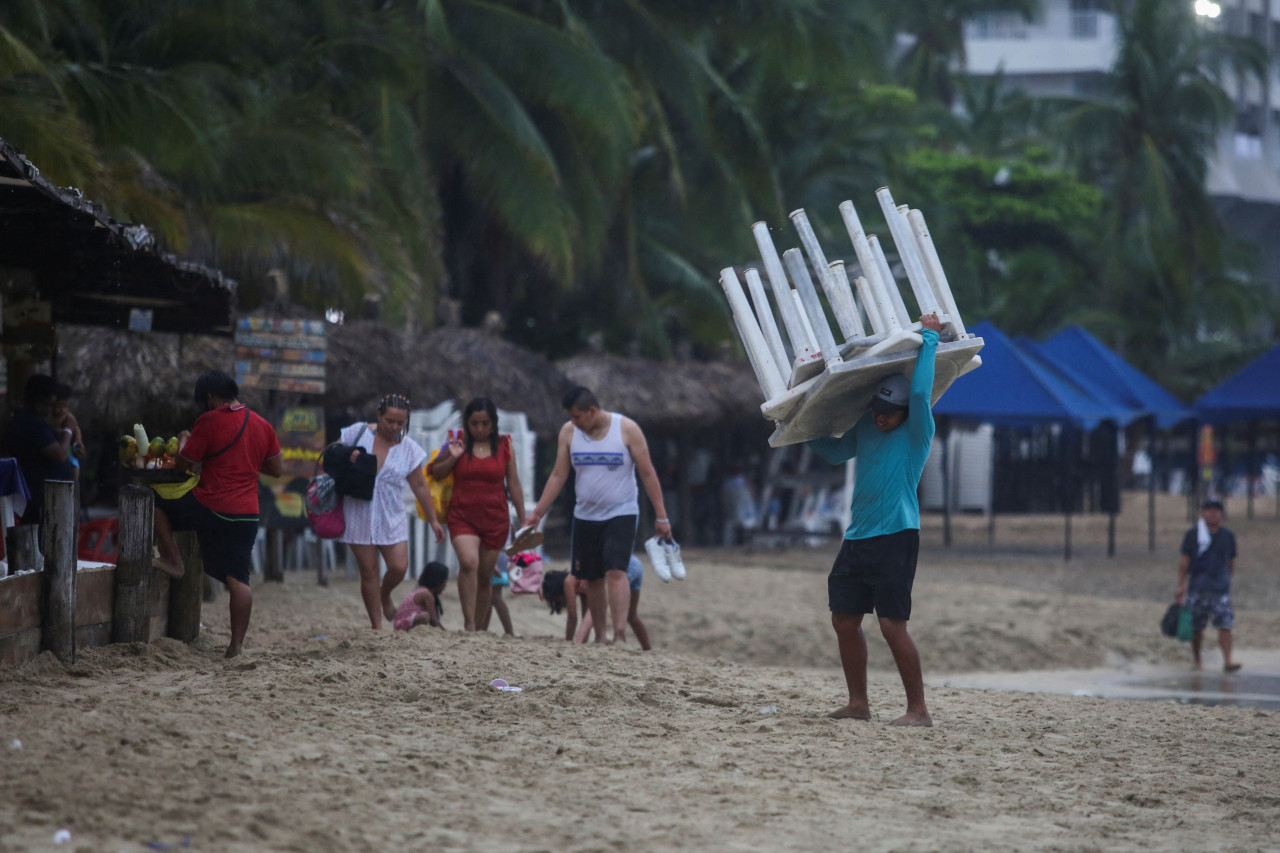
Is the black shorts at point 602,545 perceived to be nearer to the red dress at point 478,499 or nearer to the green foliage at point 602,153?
the red dress at point 478,499

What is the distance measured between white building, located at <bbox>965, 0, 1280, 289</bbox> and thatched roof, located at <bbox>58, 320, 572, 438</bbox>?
45.3 m

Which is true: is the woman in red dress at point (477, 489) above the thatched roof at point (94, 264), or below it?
below

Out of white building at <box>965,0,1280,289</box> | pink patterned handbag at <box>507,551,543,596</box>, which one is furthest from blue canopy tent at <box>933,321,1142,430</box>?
white building at <box>965,0,1280,289</box>

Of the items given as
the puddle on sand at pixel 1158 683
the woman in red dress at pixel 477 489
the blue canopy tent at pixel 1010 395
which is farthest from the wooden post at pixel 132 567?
the blue canopy tent at pixel 1010 395

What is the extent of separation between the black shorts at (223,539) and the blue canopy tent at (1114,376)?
16502 millimetres

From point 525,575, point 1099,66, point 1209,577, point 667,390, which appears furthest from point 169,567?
point 1099,66

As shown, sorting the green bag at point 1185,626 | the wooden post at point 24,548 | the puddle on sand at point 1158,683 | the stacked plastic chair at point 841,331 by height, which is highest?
the stacked plastic chair at point 841,331

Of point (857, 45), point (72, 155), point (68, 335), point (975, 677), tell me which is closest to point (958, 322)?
point (975, 677)

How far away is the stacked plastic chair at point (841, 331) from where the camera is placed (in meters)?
5.96

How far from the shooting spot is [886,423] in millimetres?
5969

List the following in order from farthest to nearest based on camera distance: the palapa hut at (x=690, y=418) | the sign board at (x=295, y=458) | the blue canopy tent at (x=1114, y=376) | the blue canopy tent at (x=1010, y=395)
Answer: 1. the blue canopy tent at (x=1114, y=376)
2. the palapa hut at (x=690, y=418)
3. the blue canopy tent at (x=1010, y=395)
4. the sign board at (x=295, y=458)

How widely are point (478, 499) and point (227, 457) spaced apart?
5.57ft

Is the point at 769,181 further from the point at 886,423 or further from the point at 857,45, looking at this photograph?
the point at 886,423

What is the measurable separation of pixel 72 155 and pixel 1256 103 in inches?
2316
